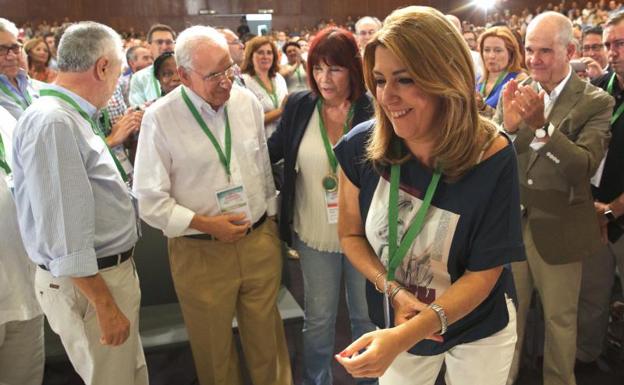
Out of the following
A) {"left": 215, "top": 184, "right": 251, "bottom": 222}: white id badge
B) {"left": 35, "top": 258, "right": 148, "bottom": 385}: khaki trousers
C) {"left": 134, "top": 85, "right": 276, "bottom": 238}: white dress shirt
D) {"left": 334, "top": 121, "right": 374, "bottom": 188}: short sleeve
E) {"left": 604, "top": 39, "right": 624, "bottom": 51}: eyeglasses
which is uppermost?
{"left": 604, "top": 39, "right": 624, "bottom": 51}: eyeglasses

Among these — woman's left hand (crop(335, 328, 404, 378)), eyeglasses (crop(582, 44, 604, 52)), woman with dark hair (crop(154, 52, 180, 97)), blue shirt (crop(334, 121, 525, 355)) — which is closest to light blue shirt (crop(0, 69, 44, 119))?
woman with dark hair (crop(154, 52, 180, 97))

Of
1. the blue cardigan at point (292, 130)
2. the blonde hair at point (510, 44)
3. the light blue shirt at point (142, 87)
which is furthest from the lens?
the light blue shirt at point (142, 87)

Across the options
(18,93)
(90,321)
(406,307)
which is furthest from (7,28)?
(406,307)

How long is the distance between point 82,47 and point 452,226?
1.25m

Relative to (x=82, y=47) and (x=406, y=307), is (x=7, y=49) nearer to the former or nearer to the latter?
(x=82, y=47)

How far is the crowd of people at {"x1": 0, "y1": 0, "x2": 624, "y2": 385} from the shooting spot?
1224 millimetres

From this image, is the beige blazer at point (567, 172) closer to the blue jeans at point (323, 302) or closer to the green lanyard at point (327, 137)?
the green lanyard at point (327, 137)

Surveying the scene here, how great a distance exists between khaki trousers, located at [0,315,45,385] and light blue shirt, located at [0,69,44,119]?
1.24 meters

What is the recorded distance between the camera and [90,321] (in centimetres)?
175

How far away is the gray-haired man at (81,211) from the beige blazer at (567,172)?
1.50 m

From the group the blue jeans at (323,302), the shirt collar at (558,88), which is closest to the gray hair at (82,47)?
the blue jeans at (323,302)

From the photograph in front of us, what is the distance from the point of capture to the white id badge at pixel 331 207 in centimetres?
218

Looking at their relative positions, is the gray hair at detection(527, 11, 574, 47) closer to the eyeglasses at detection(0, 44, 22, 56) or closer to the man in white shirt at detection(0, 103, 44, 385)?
the man in white shirt at detection(0, 103, 44, 385)

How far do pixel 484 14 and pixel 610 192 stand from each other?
17.0 metres
